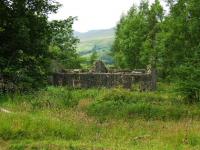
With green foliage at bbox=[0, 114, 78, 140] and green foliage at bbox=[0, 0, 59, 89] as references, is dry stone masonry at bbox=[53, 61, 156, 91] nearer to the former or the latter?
green foliage at bbox=[0, 0, 59, 89]

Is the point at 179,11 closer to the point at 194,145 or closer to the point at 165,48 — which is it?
the point at 165,48

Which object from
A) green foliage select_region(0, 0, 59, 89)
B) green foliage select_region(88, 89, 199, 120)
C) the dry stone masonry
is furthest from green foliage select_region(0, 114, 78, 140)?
the dry stone masonry

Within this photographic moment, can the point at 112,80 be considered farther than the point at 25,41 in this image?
Yes

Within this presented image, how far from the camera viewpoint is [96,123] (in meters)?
16.8

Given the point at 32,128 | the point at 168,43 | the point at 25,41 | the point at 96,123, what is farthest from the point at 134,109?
the point at 168,43

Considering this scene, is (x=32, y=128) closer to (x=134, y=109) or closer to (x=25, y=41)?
(x=134, y=109)

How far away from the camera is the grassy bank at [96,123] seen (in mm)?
13209

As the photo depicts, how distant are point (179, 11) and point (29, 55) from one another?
22127mm

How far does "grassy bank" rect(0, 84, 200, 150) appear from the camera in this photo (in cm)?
1321

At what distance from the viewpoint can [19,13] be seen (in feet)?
76.3

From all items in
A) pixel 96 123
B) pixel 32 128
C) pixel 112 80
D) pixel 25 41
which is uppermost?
pixel 25 41

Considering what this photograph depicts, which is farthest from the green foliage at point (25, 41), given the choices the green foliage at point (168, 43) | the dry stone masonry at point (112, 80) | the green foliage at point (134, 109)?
the dry stone masonry at point (112, 80)

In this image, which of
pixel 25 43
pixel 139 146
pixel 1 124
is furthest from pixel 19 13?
pixel 139 146

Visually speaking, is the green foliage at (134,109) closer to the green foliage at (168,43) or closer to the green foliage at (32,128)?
the green foliage at (168,43)
